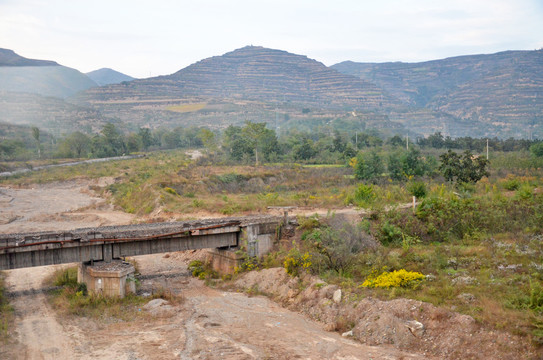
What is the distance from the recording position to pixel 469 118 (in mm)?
155875

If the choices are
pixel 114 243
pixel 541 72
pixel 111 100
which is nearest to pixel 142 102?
pixel 111 100

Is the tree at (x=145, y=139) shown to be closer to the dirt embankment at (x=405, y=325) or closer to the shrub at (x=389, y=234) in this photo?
the shrub at (x=389, y=234)

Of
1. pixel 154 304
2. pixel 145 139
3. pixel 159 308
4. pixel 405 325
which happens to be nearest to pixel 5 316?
pixel 154 304

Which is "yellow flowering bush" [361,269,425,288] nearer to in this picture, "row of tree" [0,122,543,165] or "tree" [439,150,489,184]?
"tree" [439,150,489,184]

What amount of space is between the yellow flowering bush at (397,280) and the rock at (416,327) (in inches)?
98.4

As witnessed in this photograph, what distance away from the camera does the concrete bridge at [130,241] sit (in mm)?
16922

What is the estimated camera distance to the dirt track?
13.0m

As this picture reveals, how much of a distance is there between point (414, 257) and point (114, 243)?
12.0m

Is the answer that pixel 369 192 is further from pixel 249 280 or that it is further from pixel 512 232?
pixel 249 280

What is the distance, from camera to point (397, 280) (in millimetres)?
15906

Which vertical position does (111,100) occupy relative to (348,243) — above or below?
above

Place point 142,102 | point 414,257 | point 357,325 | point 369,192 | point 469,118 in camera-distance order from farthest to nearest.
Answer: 1. point 142,102
2. point 469,118
3. point 369,192
4. point 414,257
5. point 357,325

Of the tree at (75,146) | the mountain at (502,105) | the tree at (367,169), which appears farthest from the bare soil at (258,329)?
the mountain at (502,105)

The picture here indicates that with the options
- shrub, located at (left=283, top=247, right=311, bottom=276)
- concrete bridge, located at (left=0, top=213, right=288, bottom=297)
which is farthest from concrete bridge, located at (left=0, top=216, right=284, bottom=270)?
shrub, located at (left=283, top=247, right=311, bottom=276)
